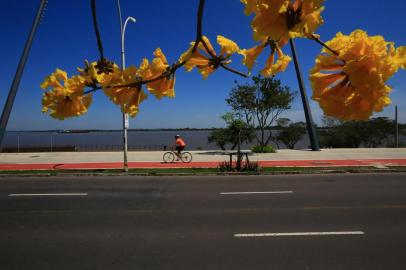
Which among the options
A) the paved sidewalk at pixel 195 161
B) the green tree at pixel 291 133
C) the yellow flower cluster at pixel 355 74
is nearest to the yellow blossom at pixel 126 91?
the yellow flower cluster at pixel 355 74

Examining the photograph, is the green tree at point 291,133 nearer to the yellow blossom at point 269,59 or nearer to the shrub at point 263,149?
the shrub at point 263,149

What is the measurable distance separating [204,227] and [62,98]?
19.6 ft

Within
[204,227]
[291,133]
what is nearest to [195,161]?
[204,227]

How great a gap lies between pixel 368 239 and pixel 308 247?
3.59 feet

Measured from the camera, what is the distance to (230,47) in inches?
26.0

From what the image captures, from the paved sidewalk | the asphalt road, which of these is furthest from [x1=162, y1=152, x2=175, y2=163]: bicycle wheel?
the asphalt road

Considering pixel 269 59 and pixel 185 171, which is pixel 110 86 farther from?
pixel 185 171

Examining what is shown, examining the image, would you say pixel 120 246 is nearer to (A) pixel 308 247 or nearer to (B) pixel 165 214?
(B) pixel 165 214

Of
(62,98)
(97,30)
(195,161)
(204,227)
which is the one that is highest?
→ (97,30)

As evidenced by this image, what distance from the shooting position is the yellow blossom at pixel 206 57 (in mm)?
633

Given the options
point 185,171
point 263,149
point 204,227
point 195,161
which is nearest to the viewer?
point 204,227

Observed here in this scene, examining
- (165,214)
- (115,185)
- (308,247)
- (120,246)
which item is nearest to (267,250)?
(308,247)

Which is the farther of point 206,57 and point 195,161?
point 195,161

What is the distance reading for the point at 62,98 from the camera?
670 mm
